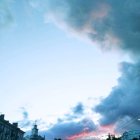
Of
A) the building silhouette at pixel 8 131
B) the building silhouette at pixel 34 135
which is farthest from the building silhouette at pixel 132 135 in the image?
the building silhouette at pixel 34 135

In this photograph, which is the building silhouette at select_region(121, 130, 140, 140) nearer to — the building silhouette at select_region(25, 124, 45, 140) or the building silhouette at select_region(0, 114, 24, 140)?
the building silhouette at select_region(0, 114, 24, 140)

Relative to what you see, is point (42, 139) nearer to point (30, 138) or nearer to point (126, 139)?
point (30, 138)

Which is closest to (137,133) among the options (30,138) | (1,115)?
(1,115)

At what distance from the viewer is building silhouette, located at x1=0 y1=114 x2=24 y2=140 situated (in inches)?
3100

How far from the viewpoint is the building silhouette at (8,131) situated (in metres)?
78.8

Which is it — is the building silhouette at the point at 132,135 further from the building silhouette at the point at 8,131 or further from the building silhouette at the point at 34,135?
the building silhouette at the point at 34,135

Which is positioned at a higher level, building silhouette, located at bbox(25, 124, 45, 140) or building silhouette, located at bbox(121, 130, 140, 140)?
building silhouette, located at bbox(25, 124, 45, 140)

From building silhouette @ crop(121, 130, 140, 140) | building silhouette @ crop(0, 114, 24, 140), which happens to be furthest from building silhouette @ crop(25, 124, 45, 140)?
building silhouette @ crop(121, 130, 140, 140)

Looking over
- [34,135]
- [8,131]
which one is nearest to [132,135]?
[8,131]

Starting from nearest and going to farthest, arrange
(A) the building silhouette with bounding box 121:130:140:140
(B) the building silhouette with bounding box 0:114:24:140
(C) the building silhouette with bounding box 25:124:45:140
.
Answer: (B) the building silhouette with bounding box 0:114:24:140
(A) the building silhouette with bounding box 121:130:140:140
(C) the building silhouette with bounding box 25:124:45:140

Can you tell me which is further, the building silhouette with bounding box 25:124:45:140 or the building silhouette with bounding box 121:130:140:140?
the building silhouette with bounding box 25:124:45:140

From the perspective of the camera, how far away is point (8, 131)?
84.6 meters

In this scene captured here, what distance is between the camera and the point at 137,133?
9556 centimetres

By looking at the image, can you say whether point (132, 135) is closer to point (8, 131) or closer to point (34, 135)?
point (8, 131)
